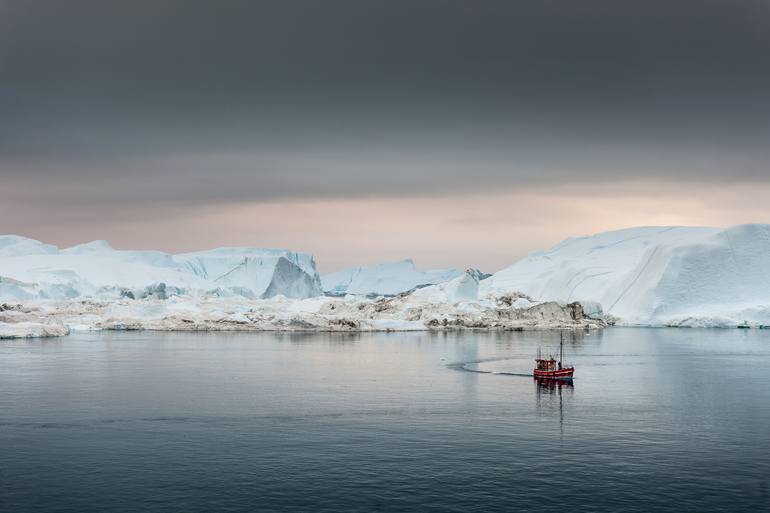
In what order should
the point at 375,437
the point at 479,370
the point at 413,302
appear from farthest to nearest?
the point at 413,302 → the point at 479,370 → the point at 375,437

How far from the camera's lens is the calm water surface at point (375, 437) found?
2859 cm

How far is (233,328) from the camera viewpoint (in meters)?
131

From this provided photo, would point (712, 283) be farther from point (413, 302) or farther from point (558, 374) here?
point (558, 374)

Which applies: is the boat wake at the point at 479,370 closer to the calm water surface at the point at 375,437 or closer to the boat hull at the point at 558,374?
the calm water surface at the point at 375,437

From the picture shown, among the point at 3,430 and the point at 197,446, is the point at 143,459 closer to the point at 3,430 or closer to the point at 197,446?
the point at 197,446

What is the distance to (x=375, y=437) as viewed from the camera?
38344 millimetres

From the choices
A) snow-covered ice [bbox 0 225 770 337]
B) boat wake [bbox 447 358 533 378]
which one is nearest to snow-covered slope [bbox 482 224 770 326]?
snow-covered ice [bbox 0 225 770 337]

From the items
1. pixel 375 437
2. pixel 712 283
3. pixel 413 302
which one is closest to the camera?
pixel 375 437

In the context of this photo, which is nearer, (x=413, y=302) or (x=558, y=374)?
(x=558, y=374)

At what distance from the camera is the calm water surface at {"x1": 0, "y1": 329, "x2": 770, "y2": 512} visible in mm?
28594

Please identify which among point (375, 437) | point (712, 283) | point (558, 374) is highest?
point (712, 283)

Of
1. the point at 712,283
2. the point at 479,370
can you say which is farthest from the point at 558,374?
the point at 712,283

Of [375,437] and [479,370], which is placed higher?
[479,370]

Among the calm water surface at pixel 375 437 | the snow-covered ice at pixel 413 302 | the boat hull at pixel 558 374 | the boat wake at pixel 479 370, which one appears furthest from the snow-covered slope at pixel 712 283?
the boat hull at pixel 558 374
